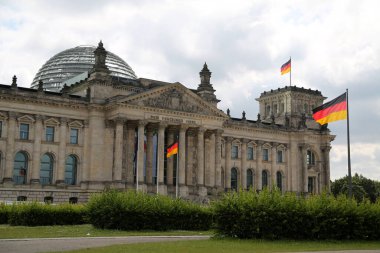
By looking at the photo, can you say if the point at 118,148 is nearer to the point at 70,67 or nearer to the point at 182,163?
the point at 182,163

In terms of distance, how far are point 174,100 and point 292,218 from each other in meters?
46.0

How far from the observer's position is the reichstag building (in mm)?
72062

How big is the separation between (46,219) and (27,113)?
28462mm

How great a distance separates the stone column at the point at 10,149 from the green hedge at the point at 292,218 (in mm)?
40099

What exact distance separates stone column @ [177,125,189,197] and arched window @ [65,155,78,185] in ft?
46.0

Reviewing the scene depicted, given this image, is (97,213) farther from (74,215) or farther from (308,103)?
(308,103)

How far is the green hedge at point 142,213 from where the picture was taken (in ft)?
143

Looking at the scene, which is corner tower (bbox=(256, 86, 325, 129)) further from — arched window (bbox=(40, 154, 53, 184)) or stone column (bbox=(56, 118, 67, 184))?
arched window (bbox=(40, 154, 53, 184))

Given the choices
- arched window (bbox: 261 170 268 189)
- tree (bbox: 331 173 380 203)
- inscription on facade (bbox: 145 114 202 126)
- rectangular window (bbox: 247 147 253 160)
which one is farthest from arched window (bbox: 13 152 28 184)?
tree (bbox: 331 173 380 203)

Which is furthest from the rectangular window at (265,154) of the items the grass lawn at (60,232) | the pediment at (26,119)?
the grass lawn at (60,232)

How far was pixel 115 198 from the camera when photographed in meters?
44.3

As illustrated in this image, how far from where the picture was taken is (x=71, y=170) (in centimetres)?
7638

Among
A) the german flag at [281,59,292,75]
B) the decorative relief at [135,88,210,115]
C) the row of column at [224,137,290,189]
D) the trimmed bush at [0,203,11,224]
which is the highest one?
the german flag at [281,59,292,75]

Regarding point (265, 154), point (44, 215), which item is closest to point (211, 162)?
point (265, 154)
